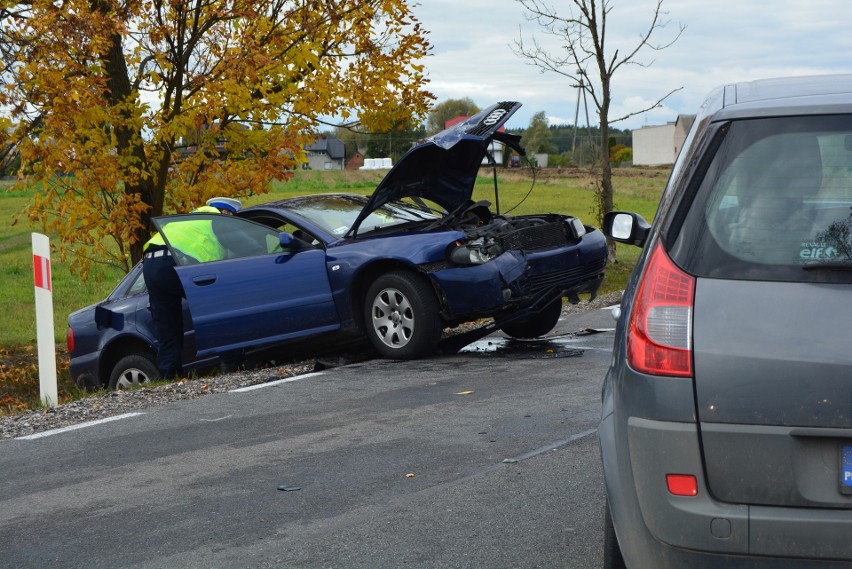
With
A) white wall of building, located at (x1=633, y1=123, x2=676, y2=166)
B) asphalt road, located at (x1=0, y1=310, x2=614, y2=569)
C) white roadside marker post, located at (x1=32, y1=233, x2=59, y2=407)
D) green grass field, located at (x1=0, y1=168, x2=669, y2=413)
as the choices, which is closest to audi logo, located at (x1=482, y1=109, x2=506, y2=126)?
green grass field, located at (x1=0, y1=168, x2=669, y2=413)

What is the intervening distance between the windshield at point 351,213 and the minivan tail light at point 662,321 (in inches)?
270

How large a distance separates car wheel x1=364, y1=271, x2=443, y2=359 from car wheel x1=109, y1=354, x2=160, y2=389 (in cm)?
224

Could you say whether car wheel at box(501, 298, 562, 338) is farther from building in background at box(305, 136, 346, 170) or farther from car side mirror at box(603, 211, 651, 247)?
building in background at box(305, 136, 346, 170)

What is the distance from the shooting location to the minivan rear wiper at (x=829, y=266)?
2.99 m

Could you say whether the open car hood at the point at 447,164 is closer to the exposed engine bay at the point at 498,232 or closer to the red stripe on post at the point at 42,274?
the exposed engine bay at the point at 498,232

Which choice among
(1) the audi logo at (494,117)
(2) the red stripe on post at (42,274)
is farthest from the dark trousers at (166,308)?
(1) the audi logo at (494,117)

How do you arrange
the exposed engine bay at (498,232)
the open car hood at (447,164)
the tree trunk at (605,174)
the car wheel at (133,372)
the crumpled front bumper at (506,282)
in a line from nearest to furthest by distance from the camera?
the crumpled front bumper at (506,282), the exposed engine bay at (498,232), the open car hood at (447,164), the car wheel at (133,372), the tree trunk at (605,174)

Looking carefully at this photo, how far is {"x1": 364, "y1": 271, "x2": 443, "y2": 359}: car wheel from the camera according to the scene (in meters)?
9.29

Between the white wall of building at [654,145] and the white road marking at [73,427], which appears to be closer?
the white road marking at [73,427]

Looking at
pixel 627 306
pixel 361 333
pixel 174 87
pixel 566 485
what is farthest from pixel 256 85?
pixel 627 306

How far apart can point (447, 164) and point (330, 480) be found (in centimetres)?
508

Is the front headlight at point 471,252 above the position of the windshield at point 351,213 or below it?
below

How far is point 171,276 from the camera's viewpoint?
9875mm

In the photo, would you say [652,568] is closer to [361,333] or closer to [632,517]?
[632,517]
